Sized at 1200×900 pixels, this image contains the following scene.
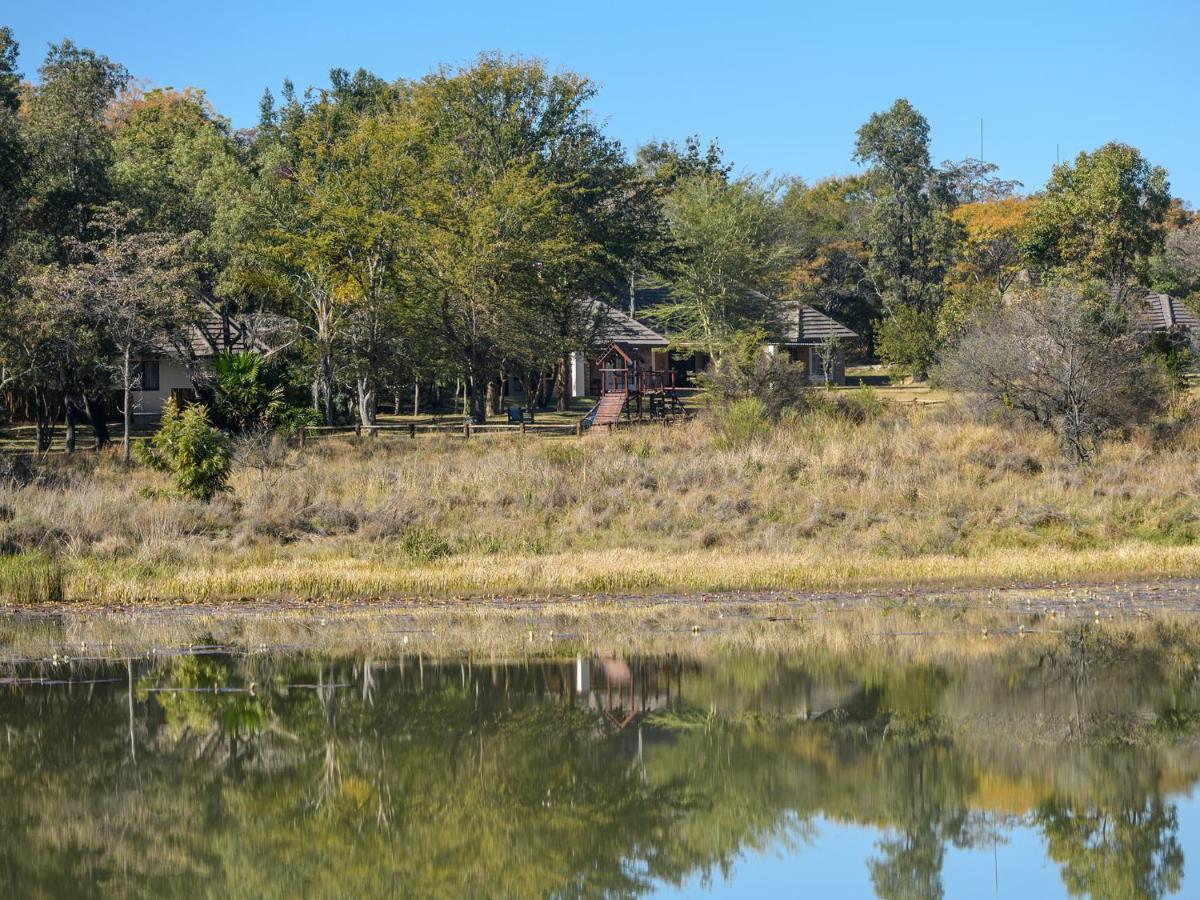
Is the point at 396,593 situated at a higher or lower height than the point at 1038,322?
lower

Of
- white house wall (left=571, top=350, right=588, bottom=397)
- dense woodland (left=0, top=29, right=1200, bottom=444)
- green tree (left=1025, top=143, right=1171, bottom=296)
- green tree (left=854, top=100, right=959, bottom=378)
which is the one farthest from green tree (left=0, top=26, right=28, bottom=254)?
green tree (left=854, top=100, right=959, bottom=378)

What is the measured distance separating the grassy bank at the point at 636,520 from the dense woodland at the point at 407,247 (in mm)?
6890

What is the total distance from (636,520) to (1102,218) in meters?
30.0

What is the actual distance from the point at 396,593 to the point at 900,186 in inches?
2236

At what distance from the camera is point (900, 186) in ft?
262

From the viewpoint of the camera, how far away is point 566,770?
A: 17391 mm

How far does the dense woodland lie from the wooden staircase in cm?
292

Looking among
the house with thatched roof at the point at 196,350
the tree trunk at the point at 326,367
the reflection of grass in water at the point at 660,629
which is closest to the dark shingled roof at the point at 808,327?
the tree trunk at the point at 326,367

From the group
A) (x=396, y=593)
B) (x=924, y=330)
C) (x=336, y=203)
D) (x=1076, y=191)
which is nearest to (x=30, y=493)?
(x=396, y=593)

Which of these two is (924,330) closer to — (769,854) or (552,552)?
(552,552)

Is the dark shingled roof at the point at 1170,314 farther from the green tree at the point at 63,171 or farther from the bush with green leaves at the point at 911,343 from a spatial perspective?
the green tree at the point at 63,171

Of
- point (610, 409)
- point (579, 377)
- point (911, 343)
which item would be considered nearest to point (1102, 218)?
point (911, 343)

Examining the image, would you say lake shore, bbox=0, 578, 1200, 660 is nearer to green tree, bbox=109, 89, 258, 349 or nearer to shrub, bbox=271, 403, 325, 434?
→ shrub, bbox=271, 403, 325, 434

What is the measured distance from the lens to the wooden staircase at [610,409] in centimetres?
5528
